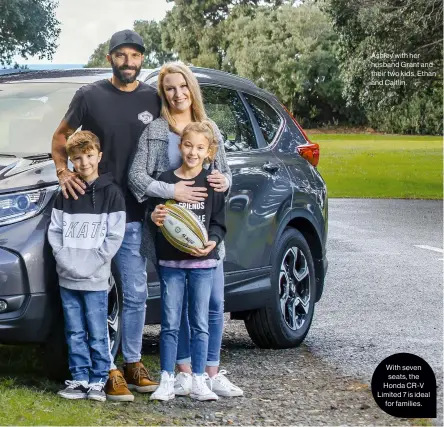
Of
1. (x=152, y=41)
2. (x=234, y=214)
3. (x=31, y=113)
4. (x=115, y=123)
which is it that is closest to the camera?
(x=115, y=123)

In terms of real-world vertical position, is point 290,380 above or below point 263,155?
below

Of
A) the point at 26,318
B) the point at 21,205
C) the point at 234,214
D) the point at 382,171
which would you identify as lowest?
the point at 382,171

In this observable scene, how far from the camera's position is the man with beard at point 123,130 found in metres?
6.17

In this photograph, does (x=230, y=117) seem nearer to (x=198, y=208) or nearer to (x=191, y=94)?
(x=191, y=94)

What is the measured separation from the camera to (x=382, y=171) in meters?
38.7

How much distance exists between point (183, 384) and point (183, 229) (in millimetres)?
898

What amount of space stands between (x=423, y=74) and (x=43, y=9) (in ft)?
44.8

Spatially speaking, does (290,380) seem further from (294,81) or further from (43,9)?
(294,81)

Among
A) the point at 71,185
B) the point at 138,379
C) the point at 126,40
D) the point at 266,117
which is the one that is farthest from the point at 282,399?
the point at 266,117

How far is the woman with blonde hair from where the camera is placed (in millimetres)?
6070

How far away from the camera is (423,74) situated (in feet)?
102

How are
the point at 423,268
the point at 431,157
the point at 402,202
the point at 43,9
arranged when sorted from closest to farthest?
the point at 423,268 < the point at 402,202 < the point at 43,9 < the point at 431,157

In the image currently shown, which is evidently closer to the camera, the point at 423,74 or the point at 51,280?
the point at 51,280

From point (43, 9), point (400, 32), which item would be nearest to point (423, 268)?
point (400, 32)
